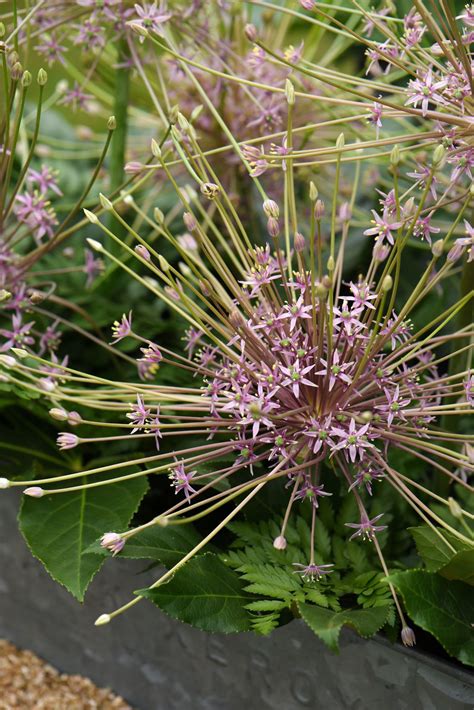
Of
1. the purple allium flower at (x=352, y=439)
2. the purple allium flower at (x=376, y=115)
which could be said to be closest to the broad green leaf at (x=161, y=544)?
the purple allium flower at (x=352, y=439)

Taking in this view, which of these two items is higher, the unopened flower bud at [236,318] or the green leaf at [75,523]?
the unopened flower bud at [236,318]

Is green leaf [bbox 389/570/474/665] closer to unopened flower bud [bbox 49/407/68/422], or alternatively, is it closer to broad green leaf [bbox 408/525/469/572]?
broad green leaf [bbox 408/525/469/572]

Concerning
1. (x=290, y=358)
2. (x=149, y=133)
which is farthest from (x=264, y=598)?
(x=149, y=133)

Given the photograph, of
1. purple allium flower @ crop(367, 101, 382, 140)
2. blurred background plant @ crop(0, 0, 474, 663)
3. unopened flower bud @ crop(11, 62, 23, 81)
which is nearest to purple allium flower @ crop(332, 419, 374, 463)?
blurred background plant @ crop(0, 0, 474, 663)

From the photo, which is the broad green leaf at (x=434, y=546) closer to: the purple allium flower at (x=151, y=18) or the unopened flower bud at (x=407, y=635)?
the unopened flower bud at (x=407, y=635)

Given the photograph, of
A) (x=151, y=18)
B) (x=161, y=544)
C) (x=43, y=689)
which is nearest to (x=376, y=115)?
(x=151, y=18)

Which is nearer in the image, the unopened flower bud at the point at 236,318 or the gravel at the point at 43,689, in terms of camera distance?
the unopened flower bud at the point at 236,318

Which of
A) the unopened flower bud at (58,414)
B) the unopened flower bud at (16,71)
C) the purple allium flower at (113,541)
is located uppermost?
the unopened flower bud at (16,71)

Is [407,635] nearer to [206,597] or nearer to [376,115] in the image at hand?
[206,597]
